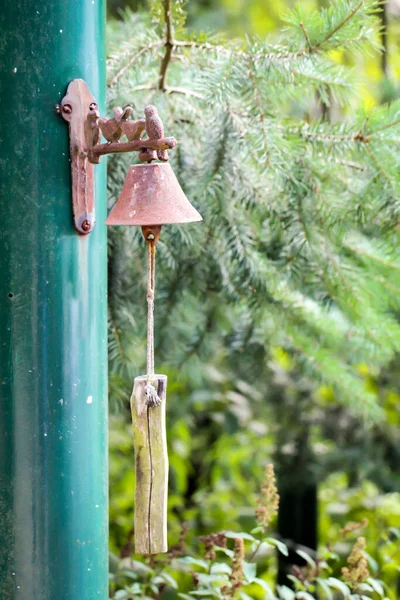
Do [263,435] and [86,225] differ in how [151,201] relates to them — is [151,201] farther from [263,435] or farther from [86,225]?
[263,435]

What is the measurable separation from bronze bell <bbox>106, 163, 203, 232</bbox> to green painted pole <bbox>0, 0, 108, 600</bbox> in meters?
0.11

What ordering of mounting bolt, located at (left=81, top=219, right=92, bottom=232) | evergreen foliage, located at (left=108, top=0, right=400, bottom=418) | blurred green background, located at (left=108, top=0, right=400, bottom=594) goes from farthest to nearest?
blurred green background, located at (left=108, top=0, right=400, bottom=594), evergreen foliage, located at (left=108, top=0, right=400, bottom=418), mounting bolt, located at (left=81, top=219, right=92, bottom=232)

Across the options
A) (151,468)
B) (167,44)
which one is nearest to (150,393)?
(151,468)

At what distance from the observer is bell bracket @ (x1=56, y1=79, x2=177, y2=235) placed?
4.24ft

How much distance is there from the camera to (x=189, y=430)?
4539 millimetres

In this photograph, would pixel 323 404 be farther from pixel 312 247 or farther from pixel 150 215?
pixel 150 215

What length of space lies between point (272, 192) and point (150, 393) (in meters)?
0.71

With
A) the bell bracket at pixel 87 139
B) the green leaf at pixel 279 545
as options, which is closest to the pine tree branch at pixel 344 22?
the bell bracket at pixel 87 139

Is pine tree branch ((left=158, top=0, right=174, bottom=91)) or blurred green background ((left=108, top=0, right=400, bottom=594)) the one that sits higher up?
pine tree branch ((left=158, top=0, right=174, bottom=91))

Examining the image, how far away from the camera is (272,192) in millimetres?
1810

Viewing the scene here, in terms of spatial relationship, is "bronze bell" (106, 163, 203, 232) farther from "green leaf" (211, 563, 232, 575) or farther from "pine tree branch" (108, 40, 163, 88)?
"green leaf" (211, 563, 232, 575)

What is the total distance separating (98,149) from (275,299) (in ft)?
2.55

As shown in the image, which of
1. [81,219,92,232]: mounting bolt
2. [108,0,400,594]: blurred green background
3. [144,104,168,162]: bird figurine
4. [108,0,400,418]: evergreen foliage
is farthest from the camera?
[108,0,400,594]: blurred green background

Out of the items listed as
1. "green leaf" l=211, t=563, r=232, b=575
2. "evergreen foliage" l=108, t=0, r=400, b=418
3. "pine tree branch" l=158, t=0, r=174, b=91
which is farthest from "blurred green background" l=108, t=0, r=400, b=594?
"pine tree branch" l=158, t=0, r=174, b=91
